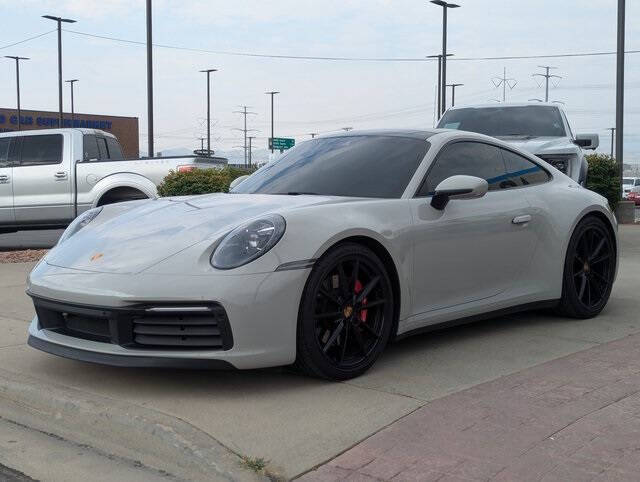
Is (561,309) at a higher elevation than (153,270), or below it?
below

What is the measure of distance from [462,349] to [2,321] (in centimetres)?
347

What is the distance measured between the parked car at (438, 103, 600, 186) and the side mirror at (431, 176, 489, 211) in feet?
18.7

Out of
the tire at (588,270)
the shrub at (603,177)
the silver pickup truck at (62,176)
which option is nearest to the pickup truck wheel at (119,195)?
the silver pickup truck at (62,176)

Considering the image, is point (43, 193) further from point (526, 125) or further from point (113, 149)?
point (526, 125)

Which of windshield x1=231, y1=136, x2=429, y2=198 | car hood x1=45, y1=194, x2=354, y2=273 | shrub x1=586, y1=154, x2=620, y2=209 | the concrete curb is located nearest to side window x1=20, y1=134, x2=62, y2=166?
windshield x1=231, y1=136, x2=429, y2=198

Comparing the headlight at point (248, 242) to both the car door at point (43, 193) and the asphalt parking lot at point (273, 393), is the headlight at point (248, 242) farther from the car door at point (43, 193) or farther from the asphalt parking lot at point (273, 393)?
the car door at point (43, 193)

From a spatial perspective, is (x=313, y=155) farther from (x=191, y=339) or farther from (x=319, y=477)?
(x=319, y=477)

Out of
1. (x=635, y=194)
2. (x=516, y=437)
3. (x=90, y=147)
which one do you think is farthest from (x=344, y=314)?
(x=635, y=194)

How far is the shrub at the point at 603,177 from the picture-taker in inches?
632

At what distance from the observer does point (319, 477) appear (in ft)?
10.1

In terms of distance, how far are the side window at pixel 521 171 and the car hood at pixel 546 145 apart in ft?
13.3

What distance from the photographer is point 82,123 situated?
2259 inches

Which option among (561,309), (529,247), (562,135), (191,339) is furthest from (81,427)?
(562,135)

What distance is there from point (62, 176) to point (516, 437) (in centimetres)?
941
